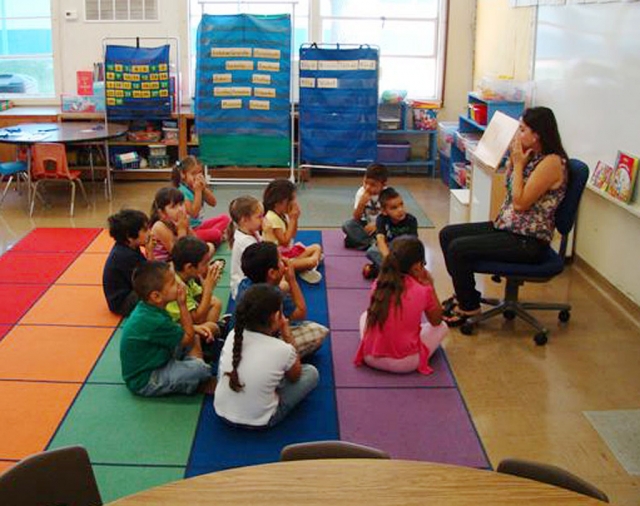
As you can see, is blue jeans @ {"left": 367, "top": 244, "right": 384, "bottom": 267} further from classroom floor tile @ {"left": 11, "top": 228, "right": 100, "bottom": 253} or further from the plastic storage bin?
the plastic storage bin

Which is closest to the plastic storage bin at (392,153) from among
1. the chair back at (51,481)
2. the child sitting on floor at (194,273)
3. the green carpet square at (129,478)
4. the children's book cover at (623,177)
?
the children's book cover at (623,177)

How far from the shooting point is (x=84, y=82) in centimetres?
882

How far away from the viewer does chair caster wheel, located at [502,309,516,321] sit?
4.73 m

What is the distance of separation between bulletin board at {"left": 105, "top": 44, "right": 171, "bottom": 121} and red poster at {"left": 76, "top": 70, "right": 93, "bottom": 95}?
2.39 feet

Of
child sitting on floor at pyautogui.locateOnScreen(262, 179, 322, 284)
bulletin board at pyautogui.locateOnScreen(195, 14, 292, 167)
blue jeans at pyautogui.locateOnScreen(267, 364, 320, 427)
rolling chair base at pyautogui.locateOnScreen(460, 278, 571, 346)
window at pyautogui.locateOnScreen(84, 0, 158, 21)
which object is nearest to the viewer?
blue jeans at pyautogui.locateOnScreen(267, 364, 320, 427)

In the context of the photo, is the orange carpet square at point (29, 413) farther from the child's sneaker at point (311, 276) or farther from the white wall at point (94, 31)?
the white wall at point (94, 31)

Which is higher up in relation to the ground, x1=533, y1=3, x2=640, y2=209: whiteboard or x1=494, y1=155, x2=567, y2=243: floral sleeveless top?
x1=533, y1=3, x2=640, y2=209: whiteboard

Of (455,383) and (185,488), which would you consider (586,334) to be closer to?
(455,383)

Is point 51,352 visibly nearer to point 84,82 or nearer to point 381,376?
point 381,376

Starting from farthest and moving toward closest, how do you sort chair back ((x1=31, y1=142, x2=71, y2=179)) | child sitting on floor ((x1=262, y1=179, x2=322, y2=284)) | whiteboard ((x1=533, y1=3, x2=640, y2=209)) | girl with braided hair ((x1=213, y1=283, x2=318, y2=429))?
chair back ((x1=31, y1=142, x2=71, y2=179)) → child sitting on floor ((x1=262, y1=179, x2=322, y2=284)) → whiteboard ((x1=533, y1=3, x2=640, y2=209)) → girl with braided hair ((x1=213, y1=283, x2=318, y2=429))

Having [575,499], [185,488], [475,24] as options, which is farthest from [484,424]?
[475,24]

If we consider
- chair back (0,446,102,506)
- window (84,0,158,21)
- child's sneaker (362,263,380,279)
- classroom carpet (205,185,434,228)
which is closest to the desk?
classroom carpet (205,185,434,228)

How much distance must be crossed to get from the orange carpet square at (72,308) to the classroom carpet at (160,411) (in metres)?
0.01

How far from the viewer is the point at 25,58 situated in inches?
356
